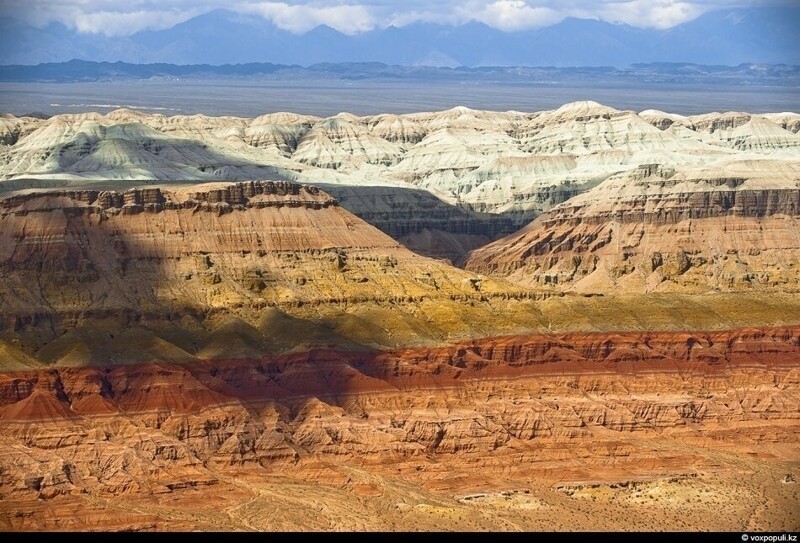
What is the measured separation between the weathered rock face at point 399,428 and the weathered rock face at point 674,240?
34.8m

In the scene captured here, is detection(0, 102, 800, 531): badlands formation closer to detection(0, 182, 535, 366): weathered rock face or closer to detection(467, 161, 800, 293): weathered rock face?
detection(0, 182, 535, 366): weathered rock face

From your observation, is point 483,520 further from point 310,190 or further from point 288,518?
point 310,190

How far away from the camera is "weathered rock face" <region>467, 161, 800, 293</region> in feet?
589

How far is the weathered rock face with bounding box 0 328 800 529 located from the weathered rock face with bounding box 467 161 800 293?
34849 millimetres

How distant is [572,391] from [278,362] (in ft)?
58.8

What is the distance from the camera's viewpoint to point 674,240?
18588 centimetres

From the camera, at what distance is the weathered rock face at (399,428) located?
364ft

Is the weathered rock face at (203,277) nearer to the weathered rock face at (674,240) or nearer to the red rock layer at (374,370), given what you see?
the red rock layer at (374,370)

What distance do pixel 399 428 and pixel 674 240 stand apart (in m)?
65.3

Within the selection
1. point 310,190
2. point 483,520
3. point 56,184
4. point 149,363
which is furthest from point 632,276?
point 483,520

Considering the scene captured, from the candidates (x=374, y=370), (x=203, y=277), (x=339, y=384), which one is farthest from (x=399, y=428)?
(x=203, y=277)

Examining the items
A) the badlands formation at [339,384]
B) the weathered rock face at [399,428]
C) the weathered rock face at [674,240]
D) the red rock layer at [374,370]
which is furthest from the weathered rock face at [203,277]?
the weathered rock face at [674,240]

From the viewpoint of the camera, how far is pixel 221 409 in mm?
123125

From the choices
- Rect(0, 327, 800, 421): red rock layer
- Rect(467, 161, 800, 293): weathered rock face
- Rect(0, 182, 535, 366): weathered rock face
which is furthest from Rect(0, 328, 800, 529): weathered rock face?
Rect(467, 161, 800, 293): weathered rock face
